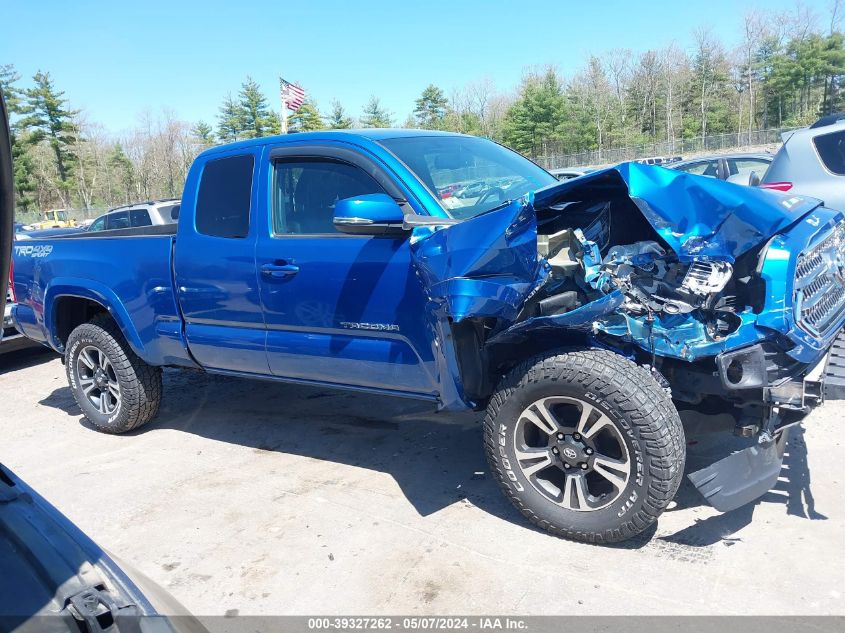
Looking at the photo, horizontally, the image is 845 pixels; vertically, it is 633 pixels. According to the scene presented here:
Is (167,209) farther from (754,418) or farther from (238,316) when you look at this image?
(754,418)

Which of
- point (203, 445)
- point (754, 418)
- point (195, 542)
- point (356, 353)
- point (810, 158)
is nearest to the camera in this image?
point (754, 418)

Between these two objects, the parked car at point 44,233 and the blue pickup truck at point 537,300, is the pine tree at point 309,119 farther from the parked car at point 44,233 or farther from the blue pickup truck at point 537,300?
the blue pickup truck at point 537,300

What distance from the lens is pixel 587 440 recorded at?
122 inches

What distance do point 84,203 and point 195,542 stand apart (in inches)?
2996

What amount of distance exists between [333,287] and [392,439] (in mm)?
1451

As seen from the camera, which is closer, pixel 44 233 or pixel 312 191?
pixel 312 191

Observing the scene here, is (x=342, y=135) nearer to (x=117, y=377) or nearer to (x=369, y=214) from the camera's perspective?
(x=369, y=214)

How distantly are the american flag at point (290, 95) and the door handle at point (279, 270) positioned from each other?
60.2ft

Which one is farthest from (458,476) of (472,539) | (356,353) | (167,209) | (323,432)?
(167,209)

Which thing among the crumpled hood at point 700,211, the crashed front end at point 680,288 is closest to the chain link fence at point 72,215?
the crashed front end at point 680,288

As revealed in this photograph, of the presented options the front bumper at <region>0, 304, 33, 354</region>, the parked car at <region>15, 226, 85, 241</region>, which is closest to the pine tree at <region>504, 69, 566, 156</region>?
the parked car at <region>15, 226, 85, 241</region>

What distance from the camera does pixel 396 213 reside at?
133 inches

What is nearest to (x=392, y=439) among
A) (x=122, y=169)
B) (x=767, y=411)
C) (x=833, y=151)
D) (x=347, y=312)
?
(x=347, y=312)

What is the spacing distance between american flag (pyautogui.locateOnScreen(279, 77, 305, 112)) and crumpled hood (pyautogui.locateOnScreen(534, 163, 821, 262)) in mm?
19674
